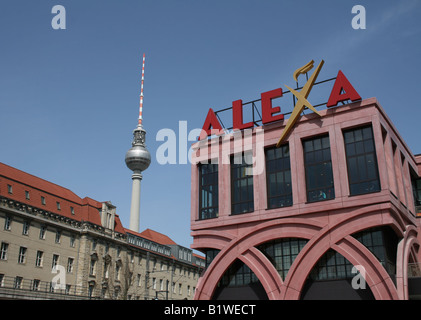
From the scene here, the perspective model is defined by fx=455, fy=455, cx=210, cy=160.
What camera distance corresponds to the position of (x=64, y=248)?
66.9 metres

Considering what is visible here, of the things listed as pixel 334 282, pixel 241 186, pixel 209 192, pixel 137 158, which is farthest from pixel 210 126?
pixel 137 158

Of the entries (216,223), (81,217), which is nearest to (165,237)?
(81,217)

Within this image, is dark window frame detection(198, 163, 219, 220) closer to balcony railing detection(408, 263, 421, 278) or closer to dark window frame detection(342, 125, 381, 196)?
dark window frame detection(342, 125, 381, 196)

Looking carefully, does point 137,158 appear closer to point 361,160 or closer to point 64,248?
point 64,248

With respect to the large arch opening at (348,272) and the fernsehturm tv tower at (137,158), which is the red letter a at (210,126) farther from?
the fernsehturm tv tower at (137,158)

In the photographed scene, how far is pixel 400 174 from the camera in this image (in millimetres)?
40562

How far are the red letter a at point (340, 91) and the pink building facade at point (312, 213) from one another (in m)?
0.64

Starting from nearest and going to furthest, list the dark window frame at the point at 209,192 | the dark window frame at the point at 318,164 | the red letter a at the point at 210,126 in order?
the dark window frame at the point at 318,164 < the dark window frame at the point at 209,192 < the red letter a at the point at 210,126

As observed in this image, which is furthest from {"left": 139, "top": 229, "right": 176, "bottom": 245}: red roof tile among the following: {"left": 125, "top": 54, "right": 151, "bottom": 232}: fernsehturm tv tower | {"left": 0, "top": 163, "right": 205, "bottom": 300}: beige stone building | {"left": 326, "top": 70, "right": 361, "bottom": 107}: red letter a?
{"left": 326, "top": 70, "right": 361, "bottom": 107}: red letter a

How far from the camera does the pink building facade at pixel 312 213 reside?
34.8m

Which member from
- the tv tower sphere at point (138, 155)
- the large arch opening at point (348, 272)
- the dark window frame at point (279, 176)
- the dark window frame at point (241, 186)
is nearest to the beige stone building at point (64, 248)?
the dark window frame at point (241, 186)

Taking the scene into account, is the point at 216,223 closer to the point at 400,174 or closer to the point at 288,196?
the point at 288,196

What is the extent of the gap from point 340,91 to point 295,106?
415 centimetres

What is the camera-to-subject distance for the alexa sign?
127ft
